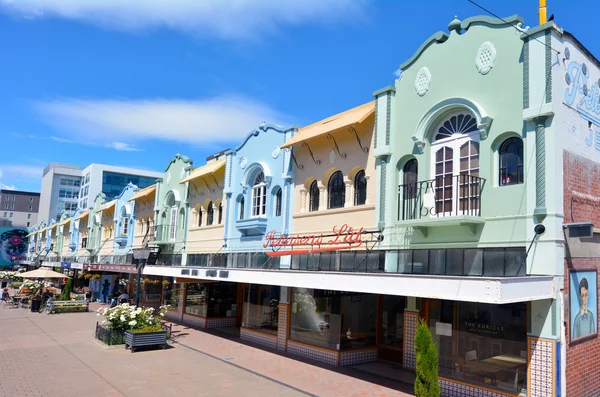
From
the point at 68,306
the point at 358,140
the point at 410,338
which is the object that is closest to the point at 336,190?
the point at 358,140

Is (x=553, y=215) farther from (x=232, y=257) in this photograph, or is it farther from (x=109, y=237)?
(x=109, y=237)

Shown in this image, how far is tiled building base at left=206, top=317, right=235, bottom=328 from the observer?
22016mm

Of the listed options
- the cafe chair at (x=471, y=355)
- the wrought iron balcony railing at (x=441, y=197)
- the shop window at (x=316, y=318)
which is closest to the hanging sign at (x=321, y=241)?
the wrought iron balcony railing at (x=441, y=197)

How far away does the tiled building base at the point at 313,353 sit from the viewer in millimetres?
14492

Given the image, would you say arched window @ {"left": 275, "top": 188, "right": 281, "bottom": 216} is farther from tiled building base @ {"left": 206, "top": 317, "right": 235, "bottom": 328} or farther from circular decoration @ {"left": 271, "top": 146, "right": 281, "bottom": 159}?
tiled building base @ {"left": 206, "top": 317, "right": 235, "bottom": 328}

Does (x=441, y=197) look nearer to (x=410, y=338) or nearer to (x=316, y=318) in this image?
(x=410, y=338)

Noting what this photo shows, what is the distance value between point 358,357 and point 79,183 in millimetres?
83559

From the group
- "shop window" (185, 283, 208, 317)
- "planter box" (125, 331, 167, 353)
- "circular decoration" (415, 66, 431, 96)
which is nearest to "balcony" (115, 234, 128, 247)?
"shop window" (185, 283, 208, 317)

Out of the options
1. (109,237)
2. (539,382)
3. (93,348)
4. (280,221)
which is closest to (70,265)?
(109,237)

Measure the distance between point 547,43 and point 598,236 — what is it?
4543mm

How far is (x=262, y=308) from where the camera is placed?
18.2m

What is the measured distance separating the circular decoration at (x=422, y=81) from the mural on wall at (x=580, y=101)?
10.4ft

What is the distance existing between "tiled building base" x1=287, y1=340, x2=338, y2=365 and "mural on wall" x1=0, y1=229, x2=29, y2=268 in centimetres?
7972

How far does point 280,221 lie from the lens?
688 inches
